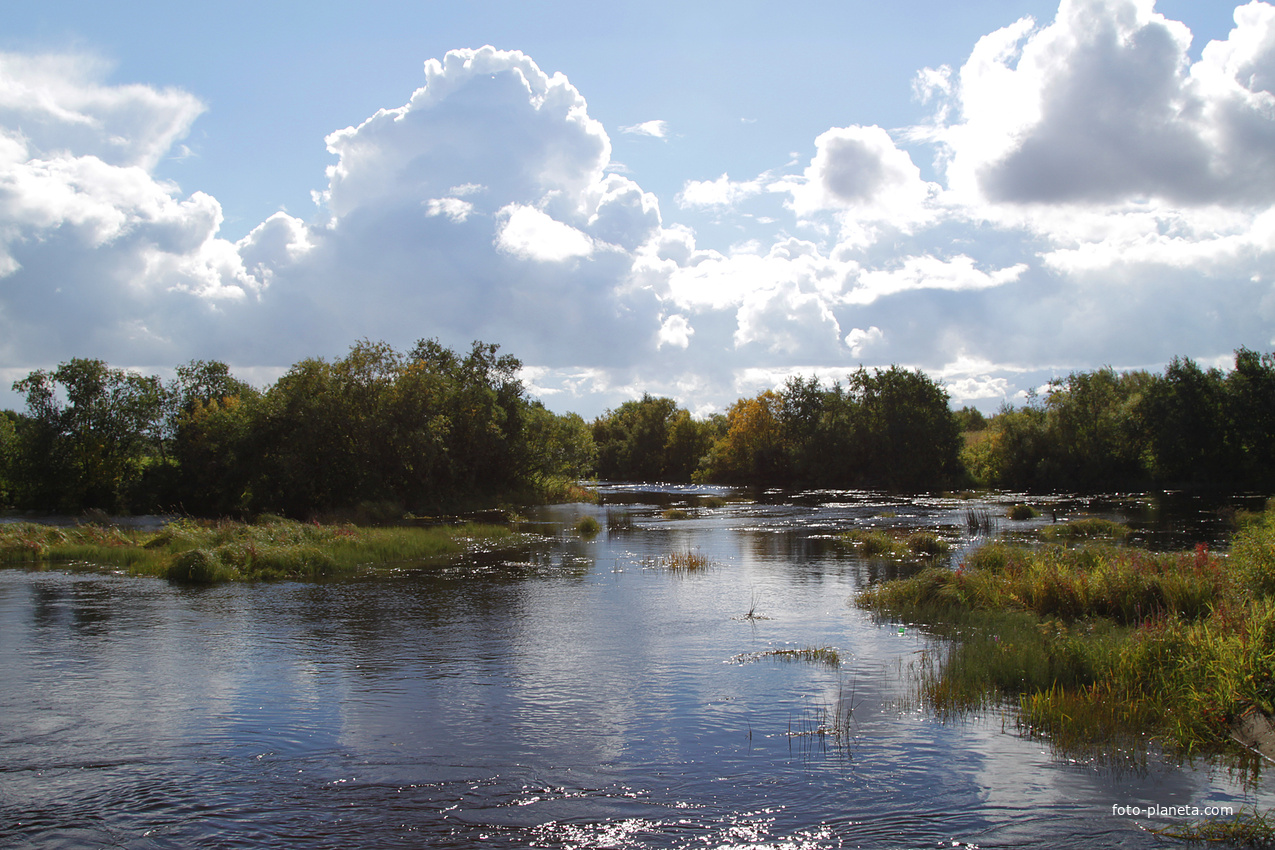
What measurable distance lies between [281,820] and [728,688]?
841 cm

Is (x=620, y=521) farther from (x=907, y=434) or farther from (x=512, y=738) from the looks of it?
(x=907, y=434)

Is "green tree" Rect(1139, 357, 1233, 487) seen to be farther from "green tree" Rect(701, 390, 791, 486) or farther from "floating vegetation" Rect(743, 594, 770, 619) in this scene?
"floating vegetation" Rect(743, 594, 770, 619)

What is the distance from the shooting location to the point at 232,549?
3092 cm

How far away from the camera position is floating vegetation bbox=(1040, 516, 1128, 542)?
35062mm

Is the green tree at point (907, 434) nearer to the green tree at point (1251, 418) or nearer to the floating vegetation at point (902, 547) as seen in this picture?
the green tree at point (1251, 418)

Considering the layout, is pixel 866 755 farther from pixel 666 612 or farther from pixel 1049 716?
pixel 666 612

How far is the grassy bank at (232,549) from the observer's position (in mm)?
30078

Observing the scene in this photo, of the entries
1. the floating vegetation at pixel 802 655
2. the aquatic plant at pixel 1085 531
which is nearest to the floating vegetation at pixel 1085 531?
the aquatic plant at pixel 1085 531

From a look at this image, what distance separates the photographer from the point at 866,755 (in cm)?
1191

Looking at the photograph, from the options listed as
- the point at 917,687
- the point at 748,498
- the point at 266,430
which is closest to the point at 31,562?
the point at 266,430

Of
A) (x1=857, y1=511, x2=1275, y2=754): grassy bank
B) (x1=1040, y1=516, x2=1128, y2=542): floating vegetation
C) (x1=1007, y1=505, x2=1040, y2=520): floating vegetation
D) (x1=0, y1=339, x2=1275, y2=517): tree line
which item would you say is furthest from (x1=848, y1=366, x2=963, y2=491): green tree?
(x1=857, y1=511, x2=1275, y2=754): grassy bank

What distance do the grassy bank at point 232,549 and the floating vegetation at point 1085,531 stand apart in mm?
27542

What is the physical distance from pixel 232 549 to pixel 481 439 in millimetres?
41700

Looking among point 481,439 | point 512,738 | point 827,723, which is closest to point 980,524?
point 827,723
